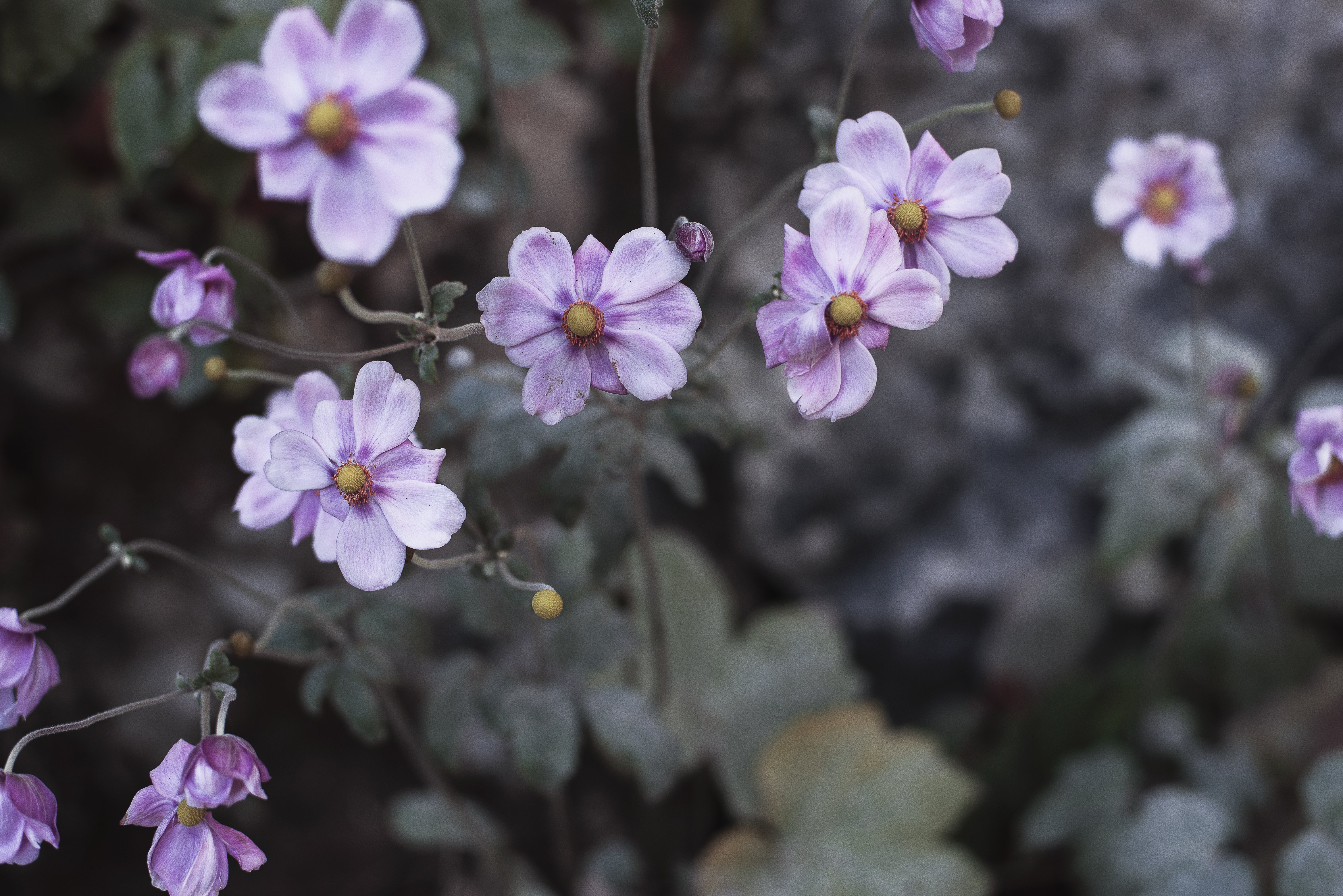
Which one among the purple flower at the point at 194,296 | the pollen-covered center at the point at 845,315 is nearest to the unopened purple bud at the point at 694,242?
the pollen-covered center at the point at 845,315

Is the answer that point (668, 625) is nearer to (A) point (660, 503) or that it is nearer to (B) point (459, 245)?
(A) point (660, 503)

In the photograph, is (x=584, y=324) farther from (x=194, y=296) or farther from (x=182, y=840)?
(x=182, y=840)

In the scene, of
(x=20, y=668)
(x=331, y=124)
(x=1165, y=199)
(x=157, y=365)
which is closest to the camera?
(x=331, y=124)

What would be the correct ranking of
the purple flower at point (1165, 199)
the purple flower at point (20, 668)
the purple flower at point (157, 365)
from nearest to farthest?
1. the purple flower at point (20, 668)
2. the purple flower at point (157, 365)
3. the purple flower at point (1165, 199)

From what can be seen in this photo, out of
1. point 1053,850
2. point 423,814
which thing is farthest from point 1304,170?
point 423,814

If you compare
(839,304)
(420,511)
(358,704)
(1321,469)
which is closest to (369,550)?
(420,511)

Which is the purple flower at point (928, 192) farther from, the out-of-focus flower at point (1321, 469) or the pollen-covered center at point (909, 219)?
the out-of-focus flower at point (1321, 469)

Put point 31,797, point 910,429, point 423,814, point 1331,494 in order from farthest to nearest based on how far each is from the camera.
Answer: point 910,429 < point 423,814 < point 1331,494 < point 31,797
